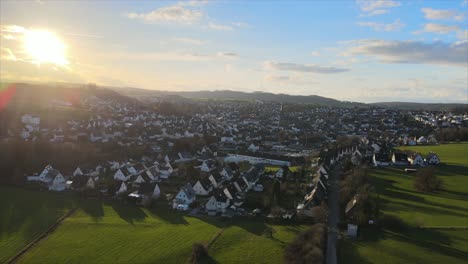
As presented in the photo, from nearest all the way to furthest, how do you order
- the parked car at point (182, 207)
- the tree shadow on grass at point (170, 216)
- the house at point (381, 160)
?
1. the tree shadow on grass at point (170, 216)
2. the parked car at point (182, 207)
3. the house at point (381, 160)

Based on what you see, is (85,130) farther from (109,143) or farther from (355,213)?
(355,213)

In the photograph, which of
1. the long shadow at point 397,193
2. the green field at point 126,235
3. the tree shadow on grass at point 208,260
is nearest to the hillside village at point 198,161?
the green field at point 126,235

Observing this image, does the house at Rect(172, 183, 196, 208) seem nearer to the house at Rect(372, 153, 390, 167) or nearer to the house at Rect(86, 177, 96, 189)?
the house at Rect(86, 177, 96, 189)

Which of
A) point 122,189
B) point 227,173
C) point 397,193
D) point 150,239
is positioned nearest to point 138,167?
point 122,189

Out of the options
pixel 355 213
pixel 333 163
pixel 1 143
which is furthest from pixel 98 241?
pixel 333 163

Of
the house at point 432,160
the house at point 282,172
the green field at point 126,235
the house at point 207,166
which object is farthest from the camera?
the house at point 432,160

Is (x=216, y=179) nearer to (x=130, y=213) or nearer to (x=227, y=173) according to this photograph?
(x=227, y=173)

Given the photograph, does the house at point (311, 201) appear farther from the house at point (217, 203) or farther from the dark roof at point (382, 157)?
the dark roof at point (382, 157)
